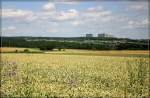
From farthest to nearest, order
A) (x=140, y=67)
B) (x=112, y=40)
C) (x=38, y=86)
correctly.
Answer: (x=112, y=40) < (x=140, y=67) < (x=38, y=86)

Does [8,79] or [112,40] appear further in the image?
[112,40]

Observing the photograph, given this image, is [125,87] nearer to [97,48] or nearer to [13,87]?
[13,87]

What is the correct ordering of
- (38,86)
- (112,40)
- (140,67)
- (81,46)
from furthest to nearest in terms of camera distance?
(81,46), (112,40), (140,67), (38,86)

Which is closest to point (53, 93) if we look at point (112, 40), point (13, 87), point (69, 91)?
point (69, 91)

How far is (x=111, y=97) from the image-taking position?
11.3 meters

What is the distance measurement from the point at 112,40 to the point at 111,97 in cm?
3899

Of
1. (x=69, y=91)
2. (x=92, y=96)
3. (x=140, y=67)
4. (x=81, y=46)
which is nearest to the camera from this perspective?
(x=92, y=96)

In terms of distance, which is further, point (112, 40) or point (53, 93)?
point (112, 40)

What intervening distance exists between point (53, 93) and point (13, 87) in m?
2.10

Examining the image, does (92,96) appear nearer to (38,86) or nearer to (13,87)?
(38,86)

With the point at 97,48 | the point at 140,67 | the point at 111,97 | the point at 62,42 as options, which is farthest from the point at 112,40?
the point at 111,97

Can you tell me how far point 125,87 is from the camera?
13.3 metres

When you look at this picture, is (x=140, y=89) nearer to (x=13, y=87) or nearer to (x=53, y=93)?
(x=53, y=93)

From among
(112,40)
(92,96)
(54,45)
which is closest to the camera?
(92,96)
